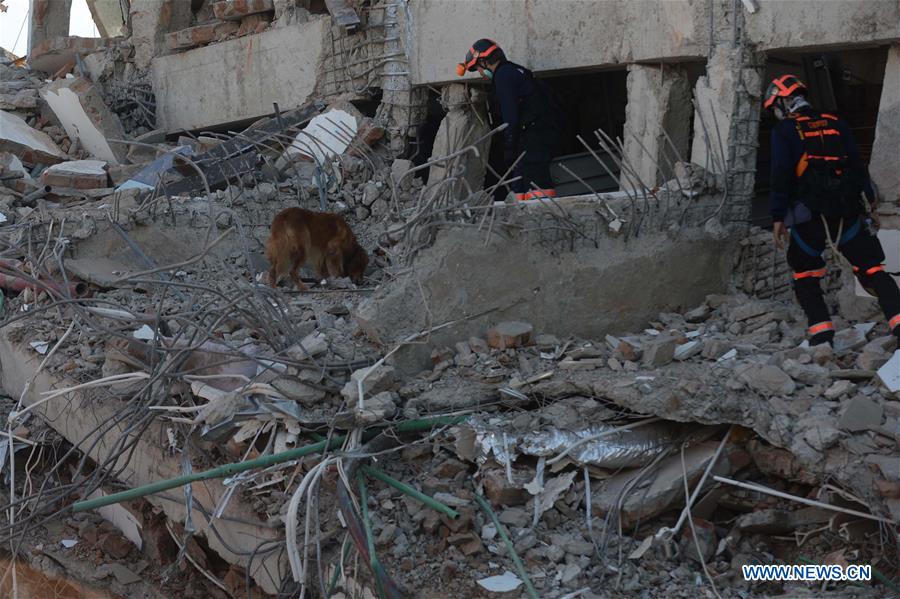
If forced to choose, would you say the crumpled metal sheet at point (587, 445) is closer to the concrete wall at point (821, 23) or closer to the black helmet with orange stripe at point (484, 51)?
the concrete wall at point (821, 23)

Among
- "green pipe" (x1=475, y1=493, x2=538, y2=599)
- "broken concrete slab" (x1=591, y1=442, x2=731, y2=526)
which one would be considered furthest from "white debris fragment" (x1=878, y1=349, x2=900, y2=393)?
"green pipe" (x1=475, y1=493, x2=538, y2=599)

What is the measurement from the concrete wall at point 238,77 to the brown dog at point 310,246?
13.5 feet

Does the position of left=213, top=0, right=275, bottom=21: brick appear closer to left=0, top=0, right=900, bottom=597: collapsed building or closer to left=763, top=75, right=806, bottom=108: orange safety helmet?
left=0, top=0, right=900, bottom=597: collapsed building

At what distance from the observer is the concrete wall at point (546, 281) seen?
6223 mm

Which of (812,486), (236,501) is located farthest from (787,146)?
(236,501)

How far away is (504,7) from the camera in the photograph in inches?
393

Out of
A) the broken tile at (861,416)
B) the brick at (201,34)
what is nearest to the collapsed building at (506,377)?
the broken tile at (861,416)

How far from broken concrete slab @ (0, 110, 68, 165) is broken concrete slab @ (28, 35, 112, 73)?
7.98ft

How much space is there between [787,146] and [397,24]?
6.46 m

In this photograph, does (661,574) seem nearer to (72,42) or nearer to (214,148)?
(214,148)

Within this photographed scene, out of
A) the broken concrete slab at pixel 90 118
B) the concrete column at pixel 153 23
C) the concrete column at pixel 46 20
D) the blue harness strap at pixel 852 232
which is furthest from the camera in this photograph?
the concrete column at pixel 46 20

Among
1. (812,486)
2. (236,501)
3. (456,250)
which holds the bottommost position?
(236,501)

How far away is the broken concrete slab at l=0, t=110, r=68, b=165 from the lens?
12.9 m

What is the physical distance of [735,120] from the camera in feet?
24.8
